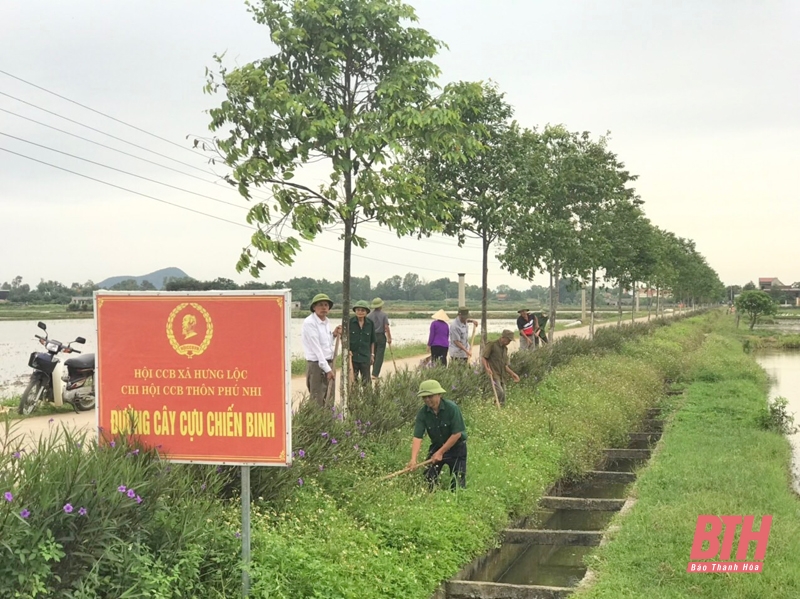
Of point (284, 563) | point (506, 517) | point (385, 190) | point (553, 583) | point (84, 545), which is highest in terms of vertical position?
point (385, 190)

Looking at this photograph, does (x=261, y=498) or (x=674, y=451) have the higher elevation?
(x=261, y=498)

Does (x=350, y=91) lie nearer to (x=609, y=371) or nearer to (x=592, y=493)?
(x=592, y=493)

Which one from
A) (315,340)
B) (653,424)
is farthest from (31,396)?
(653,424)

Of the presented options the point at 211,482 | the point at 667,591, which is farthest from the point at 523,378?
the point at 211,482

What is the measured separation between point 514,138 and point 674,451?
6768 mm

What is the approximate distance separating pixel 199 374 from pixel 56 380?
7.69 metres

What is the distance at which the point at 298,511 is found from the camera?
5.53 m

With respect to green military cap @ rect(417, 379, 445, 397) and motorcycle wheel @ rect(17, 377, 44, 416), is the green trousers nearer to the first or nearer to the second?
motorcycle wheel @ rect(17, 377, 44, 416)

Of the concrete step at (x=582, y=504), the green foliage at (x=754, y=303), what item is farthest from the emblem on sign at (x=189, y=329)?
the green foliage at (x=754, y=303)

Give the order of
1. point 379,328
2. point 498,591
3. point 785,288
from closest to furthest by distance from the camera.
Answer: point 498,591, point 379,328, point 785,288

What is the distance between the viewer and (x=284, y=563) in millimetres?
4633

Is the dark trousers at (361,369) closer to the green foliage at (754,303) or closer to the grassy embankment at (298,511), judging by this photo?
the grassy embankment at (298,511)

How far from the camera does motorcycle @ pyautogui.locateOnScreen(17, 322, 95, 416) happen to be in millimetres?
10750

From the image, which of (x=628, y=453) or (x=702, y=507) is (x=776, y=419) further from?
(x=702, y=507)
